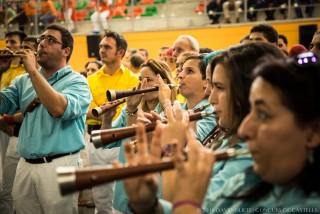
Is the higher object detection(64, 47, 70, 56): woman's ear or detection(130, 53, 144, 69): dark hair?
detection(64, 47, 70, 56): woman's ear

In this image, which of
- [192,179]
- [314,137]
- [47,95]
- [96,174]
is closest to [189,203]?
[192,179]

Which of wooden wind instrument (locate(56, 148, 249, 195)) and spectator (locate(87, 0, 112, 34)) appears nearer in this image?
wooden wind instrument (locate(56, 148, 249, 195))

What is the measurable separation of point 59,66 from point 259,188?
2.60 meters

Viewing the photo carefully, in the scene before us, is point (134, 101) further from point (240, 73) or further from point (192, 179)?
point (192, 179)

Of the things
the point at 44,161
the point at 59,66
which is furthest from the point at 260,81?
the point at 59,66

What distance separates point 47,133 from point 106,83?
187 centimetres

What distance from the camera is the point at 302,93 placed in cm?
138

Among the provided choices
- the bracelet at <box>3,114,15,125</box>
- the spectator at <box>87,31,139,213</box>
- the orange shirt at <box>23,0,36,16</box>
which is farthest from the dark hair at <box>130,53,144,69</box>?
the orange shirt at <box>23,0,36,16</box>

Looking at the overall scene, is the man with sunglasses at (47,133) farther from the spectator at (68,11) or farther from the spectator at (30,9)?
the spectator at (30,9)

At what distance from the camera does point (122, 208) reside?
3053mm

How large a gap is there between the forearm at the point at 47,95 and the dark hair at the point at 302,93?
2.10 m

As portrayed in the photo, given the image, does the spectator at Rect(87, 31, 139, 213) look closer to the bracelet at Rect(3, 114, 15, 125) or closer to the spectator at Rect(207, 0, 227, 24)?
the bracelet at Rect(3, 114, 15, 125)

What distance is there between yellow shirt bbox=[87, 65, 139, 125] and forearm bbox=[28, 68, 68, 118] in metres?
1.82

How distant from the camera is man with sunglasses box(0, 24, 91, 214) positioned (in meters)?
3.29
